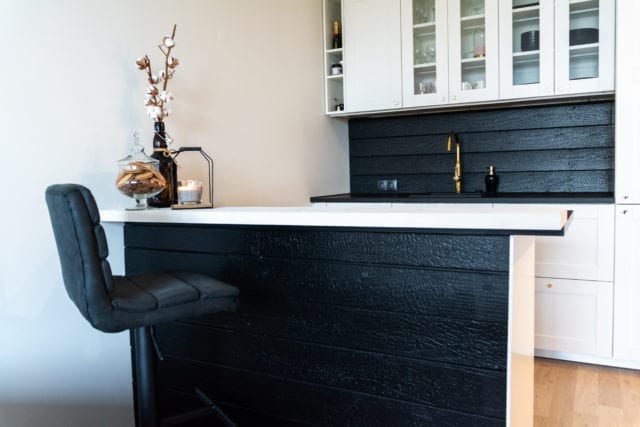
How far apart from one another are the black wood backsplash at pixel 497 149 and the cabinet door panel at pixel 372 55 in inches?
15.0

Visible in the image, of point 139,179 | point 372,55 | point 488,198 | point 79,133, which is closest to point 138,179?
point 139,179

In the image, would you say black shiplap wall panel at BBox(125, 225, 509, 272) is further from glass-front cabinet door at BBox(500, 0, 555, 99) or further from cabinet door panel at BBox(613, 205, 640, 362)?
glass-front cabinet door at BBox(500, 0, 555, 99)

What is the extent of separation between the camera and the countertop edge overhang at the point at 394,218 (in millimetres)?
1228

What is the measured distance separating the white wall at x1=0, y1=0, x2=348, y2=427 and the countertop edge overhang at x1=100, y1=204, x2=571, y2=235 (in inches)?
10.8

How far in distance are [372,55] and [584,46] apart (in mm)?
1241

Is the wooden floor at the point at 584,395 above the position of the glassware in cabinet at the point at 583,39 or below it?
below

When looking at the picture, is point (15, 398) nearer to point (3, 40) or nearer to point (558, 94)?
point (3, 40)

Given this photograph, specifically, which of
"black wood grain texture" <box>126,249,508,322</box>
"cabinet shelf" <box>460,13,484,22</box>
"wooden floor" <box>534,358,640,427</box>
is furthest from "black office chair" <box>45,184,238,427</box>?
"cabinet shelf" <box>460,13,484,22</box>

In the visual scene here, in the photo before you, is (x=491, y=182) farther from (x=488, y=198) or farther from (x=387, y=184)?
(x=387, y=184)

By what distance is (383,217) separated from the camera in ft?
4.57

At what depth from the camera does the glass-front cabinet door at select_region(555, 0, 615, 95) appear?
2805 millimetres

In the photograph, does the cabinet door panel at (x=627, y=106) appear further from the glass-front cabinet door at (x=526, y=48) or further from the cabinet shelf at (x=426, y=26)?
the cabinet shelf at (x=426, y=26)

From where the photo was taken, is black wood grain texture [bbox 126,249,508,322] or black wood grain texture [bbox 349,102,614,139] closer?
black wood grain texture [bbox 126,249,508,322]

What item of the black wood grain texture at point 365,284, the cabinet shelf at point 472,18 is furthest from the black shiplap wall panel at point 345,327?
the cabinet shelf at point 472,18
